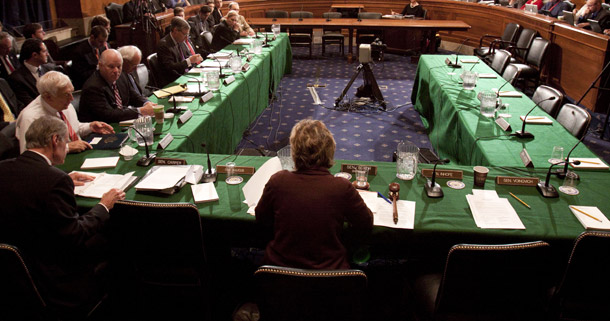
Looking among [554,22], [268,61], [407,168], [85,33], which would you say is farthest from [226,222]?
[85,33]

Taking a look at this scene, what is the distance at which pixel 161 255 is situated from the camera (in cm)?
207

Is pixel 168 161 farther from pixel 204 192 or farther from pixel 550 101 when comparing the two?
pixel 550 101

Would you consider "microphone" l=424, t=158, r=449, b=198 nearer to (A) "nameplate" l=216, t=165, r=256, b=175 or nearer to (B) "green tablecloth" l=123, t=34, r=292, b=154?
(A) "nameplate" l=216, t=165, r=256, b=175

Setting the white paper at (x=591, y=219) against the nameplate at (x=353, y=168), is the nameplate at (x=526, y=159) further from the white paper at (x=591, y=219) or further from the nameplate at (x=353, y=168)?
the nameplate at (x=353, y=168)

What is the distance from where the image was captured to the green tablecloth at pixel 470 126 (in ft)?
9.83

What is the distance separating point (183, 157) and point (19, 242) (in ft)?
3.63

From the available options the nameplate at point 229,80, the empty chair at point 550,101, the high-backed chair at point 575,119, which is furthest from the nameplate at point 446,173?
the nameplate at point 229,80

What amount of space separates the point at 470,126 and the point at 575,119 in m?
0.76

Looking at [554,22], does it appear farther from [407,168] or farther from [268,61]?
[407,168]

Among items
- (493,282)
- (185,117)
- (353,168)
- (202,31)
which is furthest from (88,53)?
(493,282)

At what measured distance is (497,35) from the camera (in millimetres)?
9133

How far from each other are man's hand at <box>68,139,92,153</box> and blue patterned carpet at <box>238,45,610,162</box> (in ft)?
6.28

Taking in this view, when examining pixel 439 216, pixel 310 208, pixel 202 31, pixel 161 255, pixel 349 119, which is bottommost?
pixel 349 119

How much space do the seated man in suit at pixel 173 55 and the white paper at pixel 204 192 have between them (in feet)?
10.3
